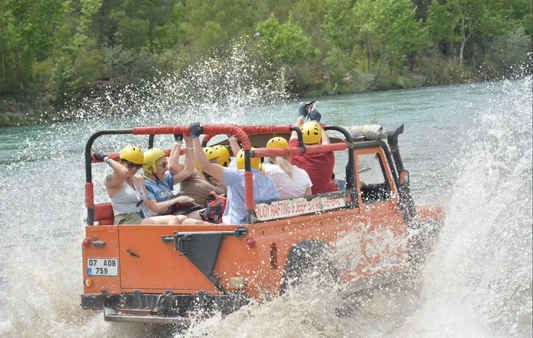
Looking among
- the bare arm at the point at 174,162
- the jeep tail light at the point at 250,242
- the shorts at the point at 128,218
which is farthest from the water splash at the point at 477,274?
the bare arm at the point at 174,162

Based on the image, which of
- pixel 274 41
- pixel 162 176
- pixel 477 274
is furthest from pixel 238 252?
pixel 274 41

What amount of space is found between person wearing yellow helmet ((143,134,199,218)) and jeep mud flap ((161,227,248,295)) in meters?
1.10

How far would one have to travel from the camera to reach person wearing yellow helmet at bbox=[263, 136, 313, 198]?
692 cm

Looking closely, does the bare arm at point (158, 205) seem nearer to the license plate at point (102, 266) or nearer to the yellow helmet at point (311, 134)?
the license plate at point (102, 266)

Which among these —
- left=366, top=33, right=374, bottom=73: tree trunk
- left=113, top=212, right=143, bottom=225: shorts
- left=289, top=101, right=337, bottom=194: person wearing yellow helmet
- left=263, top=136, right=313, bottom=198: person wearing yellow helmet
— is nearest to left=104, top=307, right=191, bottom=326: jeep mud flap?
left=113, top=212, right=143, bottom=225: shorts

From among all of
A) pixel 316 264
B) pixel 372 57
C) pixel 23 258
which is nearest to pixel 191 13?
pixel 372 57

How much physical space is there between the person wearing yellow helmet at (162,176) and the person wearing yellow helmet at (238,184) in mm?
931

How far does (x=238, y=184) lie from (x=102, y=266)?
1.60 metres

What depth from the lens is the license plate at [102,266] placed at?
666cm

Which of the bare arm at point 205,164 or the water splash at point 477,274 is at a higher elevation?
the bare arm at point 205,164

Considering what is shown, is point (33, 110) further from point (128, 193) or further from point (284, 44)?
point (128, 193)

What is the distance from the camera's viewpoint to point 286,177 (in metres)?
6.94

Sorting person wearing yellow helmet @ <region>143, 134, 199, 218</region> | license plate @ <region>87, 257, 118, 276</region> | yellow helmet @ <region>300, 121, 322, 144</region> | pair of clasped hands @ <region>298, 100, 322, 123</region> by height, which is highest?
pair of clasped hands @ <region>298, 100, 322, 123</region>

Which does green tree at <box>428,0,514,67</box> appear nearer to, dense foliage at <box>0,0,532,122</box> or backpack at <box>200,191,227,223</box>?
dense foliage at <box>0,0,532,122</box>
